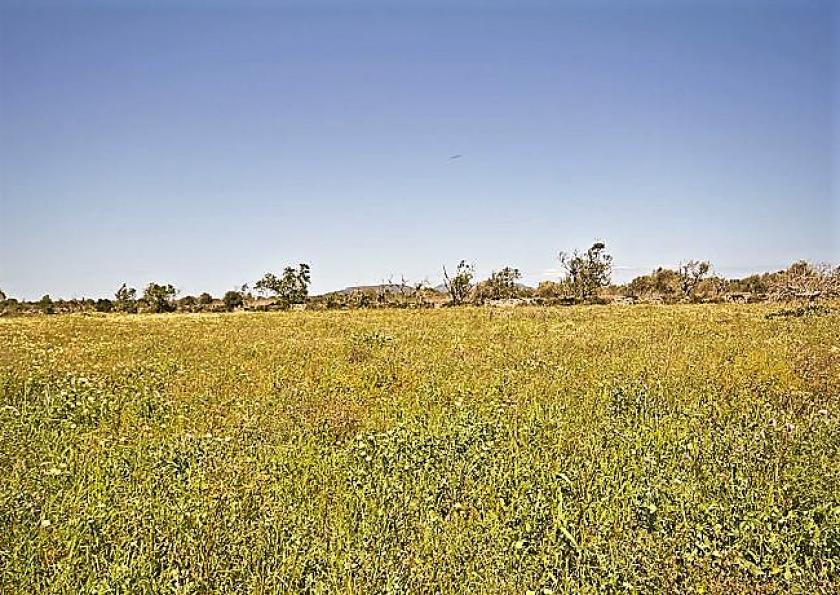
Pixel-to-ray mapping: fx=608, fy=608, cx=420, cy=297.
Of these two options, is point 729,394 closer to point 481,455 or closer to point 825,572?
point 481,455

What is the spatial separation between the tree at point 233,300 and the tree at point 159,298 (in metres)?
4.30

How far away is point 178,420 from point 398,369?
4974 millimetres

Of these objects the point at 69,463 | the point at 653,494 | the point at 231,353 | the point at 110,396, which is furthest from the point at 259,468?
the point at 231,353

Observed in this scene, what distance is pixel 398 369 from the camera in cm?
1241

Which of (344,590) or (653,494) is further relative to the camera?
(653,494)

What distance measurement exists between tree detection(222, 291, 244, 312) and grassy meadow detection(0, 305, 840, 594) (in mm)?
40717

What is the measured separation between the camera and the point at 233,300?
53125 mm

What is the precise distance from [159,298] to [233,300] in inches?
234

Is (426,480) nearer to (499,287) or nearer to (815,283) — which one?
(815,283)

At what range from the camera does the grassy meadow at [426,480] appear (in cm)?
427

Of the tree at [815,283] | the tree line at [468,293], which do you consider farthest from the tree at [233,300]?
the tree at [815,283]

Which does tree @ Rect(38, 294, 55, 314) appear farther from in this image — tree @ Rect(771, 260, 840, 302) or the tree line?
tree @ Rect(771, 260, 840, 302)

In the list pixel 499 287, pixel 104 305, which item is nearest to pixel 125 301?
pixel 104 305

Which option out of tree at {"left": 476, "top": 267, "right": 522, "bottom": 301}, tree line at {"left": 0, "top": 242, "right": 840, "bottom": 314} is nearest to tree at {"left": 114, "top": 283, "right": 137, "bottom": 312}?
tree line at {"left": 0, "top": 242, "right": 840, "bottom": 314}
